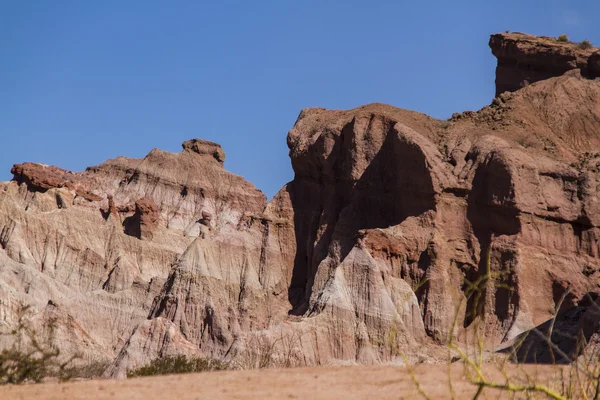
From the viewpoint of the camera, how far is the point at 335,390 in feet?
101

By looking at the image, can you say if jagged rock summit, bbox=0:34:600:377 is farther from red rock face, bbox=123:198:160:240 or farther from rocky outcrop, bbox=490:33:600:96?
red rock face, bbox=123:198:160:240

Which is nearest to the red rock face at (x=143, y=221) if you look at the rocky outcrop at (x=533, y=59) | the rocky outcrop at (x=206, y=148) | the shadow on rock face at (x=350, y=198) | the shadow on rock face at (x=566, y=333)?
the rocky outcrop at (x=206, y=148)

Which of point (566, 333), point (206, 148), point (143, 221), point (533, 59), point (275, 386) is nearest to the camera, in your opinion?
point (275, 386)

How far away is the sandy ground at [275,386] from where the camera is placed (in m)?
29.9

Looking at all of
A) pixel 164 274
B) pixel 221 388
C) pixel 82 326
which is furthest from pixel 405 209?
pixel 221 388

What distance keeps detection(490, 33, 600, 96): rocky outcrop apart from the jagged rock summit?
13cm

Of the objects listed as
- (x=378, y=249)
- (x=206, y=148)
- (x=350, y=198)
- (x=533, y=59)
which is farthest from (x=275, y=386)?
(x=206, y=148)

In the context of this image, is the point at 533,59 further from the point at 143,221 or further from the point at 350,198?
the point at 143,221

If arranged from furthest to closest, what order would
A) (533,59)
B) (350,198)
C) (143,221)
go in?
(143,221)
(533,59)
(350,198)

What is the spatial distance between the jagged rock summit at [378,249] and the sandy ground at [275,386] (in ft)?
52.6

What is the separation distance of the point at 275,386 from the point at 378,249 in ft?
106

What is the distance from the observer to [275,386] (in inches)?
1244

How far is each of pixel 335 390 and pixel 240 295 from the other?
133 feet

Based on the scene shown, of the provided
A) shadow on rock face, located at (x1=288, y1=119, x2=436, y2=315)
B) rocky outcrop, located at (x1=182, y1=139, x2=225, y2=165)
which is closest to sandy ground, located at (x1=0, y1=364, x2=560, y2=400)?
shadow on rock face, located at (x1=288, y1=119, x2=436, y2=315)
